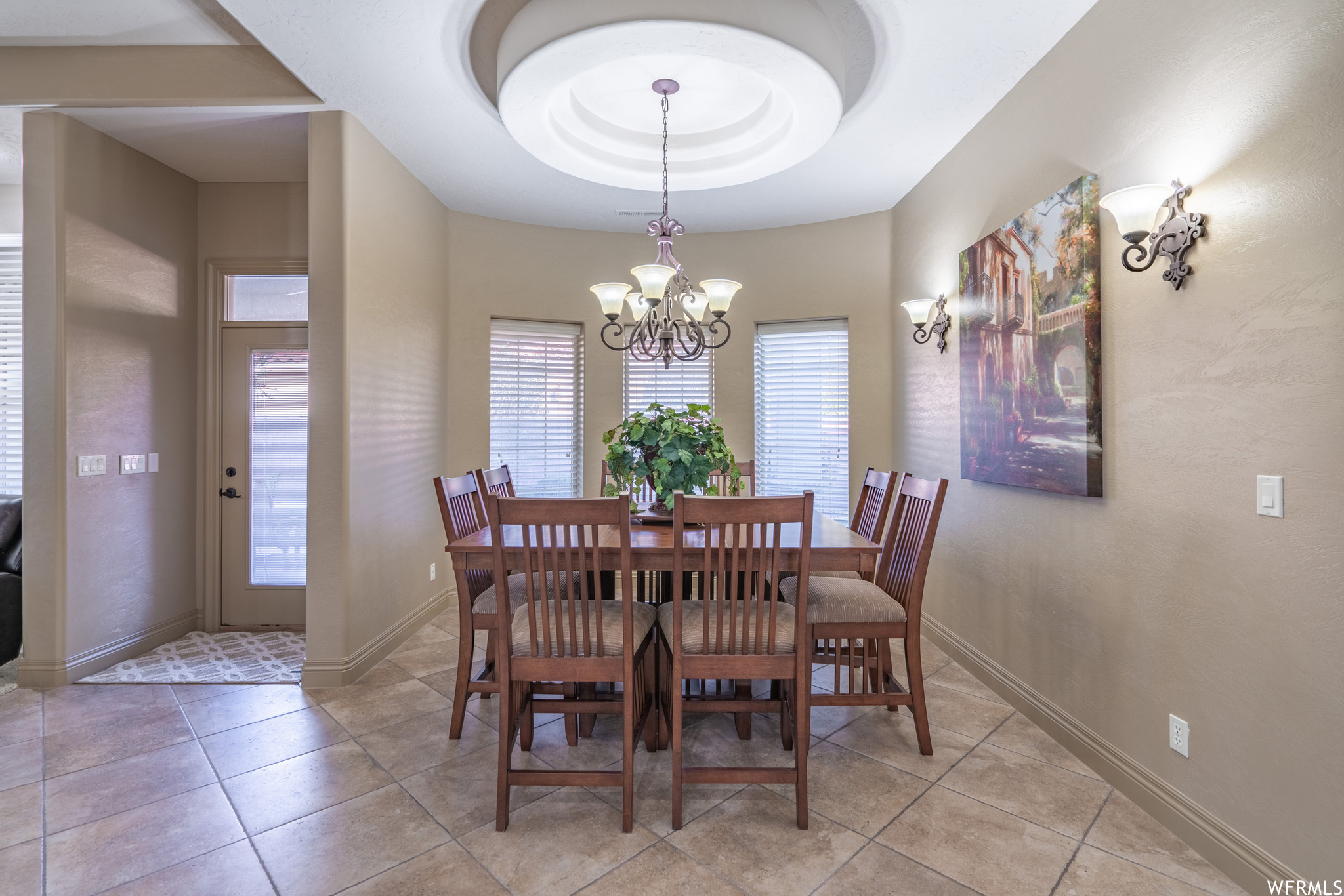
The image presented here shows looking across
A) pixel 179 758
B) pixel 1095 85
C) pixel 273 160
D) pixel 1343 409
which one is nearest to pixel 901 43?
pixel 1095 85

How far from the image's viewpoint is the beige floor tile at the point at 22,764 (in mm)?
2165

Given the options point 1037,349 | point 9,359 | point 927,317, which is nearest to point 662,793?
point 1037,349

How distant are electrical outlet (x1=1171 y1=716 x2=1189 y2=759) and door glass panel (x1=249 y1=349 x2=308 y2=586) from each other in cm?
423

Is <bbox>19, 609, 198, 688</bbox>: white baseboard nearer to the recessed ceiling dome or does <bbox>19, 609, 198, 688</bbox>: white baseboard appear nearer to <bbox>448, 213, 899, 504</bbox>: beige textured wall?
<bbox>448, 213, 899, 504</bbox>: beige textured wall

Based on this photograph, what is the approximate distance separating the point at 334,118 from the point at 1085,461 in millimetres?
3581

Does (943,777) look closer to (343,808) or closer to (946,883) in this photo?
(946,883)

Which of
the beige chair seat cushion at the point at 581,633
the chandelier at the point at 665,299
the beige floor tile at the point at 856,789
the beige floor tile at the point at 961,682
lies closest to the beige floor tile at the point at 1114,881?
the beige floor tile at the point at 856,789

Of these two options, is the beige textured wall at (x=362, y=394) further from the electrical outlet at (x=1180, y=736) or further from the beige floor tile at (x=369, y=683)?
the electrical outlet at (x=1180, y=736)

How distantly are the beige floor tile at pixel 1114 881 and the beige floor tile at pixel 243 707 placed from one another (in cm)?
287

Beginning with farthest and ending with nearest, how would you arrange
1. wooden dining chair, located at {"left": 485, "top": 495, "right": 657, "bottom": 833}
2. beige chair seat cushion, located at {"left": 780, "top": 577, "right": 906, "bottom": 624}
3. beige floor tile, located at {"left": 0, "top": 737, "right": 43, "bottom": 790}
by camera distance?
beige chair seat cushion, located at {"left": 780, "top": 577, "right": 906, "bottom": 624}
beige floor tile, located at {"left": 0, "top": 737, "right": 43, "bottom": 790}
wooden dining chair, located at {"left": 485, "top": 495, "right": 657, "bottom": 833}

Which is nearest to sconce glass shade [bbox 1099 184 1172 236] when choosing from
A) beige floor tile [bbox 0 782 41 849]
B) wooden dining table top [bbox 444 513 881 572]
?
wooden dining table top [bbox 444 513 881 572]

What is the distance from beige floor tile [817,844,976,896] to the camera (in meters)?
1.64

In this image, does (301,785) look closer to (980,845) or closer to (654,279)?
(980,845)

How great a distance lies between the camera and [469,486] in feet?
9.21
